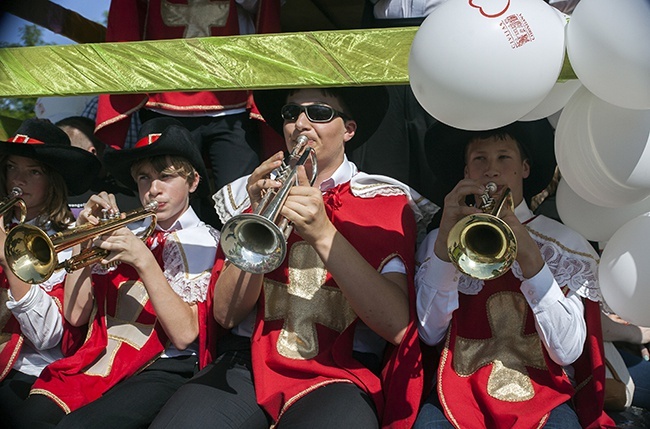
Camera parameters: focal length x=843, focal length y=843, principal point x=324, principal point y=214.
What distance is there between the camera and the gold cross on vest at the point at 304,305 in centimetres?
300

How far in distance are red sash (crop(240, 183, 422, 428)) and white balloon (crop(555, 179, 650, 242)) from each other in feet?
1.87

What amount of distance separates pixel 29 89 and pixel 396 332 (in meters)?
1.66

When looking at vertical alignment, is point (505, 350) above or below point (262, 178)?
below

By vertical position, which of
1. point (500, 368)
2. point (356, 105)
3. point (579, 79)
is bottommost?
point (500, 368)

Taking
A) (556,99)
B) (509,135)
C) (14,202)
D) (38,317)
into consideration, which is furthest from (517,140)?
(14,202)

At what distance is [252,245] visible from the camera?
2.69 metres

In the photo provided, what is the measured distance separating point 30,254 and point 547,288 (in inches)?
73.1

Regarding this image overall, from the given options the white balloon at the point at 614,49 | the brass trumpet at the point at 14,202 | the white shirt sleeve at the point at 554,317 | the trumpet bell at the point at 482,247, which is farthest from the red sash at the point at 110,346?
the white balloon at the point at 614,49

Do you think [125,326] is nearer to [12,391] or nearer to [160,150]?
[12,391]

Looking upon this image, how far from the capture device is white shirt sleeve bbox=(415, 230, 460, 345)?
2.79 metres

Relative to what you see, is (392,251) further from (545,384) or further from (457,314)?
(545,384)

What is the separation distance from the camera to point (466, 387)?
2861 millimetres

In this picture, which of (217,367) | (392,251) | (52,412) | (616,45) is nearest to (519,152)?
(392,251)

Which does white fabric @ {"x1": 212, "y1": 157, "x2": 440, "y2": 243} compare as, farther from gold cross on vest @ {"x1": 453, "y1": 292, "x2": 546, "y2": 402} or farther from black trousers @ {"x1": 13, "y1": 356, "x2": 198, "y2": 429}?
black trousers @ {"x1": 13, "y1": 356, "x2": 198, "y2": 429}
